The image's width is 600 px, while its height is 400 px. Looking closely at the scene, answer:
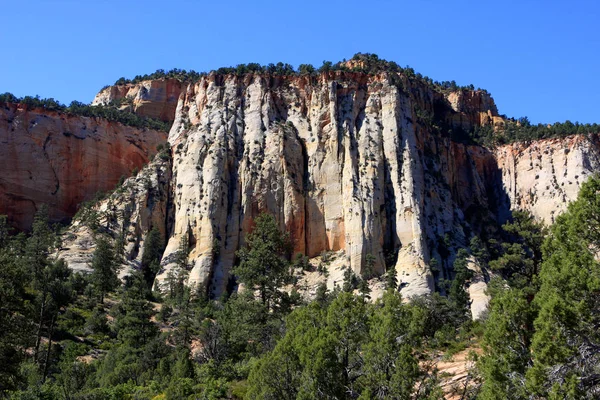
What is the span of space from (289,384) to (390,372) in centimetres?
400

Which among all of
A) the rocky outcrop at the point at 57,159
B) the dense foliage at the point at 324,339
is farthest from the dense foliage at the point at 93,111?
the dense foliage at the point at 324,339

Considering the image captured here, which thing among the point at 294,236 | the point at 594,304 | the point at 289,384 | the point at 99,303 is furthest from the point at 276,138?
the point at 594,304

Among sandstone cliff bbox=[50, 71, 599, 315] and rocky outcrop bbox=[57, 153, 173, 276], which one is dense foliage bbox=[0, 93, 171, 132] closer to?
sandstone cliff bbox=[50, 71, 599, 315]

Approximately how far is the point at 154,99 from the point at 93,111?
12.1 metres

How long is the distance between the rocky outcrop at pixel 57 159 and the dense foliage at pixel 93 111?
102 centimetres

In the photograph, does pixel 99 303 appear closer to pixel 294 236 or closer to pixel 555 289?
pixel 294 236

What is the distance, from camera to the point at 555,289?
17625mm

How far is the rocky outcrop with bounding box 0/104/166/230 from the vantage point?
80.9 meters

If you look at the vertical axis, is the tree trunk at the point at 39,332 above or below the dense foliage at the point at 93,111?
below

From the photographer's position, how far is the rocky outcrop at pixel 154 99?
99.4m

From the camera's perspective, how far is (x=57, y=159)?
277 ft

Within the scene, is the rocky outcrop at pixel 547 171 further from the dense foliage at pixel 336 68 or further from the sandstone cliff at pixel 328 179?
the dense foliage at pixel 336 68

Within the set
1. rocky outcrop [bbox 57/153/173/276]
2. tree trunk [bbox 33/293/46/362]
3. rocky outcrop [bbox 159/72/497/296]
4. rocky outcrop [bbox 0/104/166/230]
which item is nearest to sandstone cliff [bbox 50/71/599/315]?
rocky outcrop [bbox 159/72/497/296]

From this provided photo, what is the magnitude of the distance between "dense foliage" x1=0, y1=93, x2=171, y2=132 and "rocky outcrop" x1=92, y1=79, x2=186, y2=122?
222 centimetres
